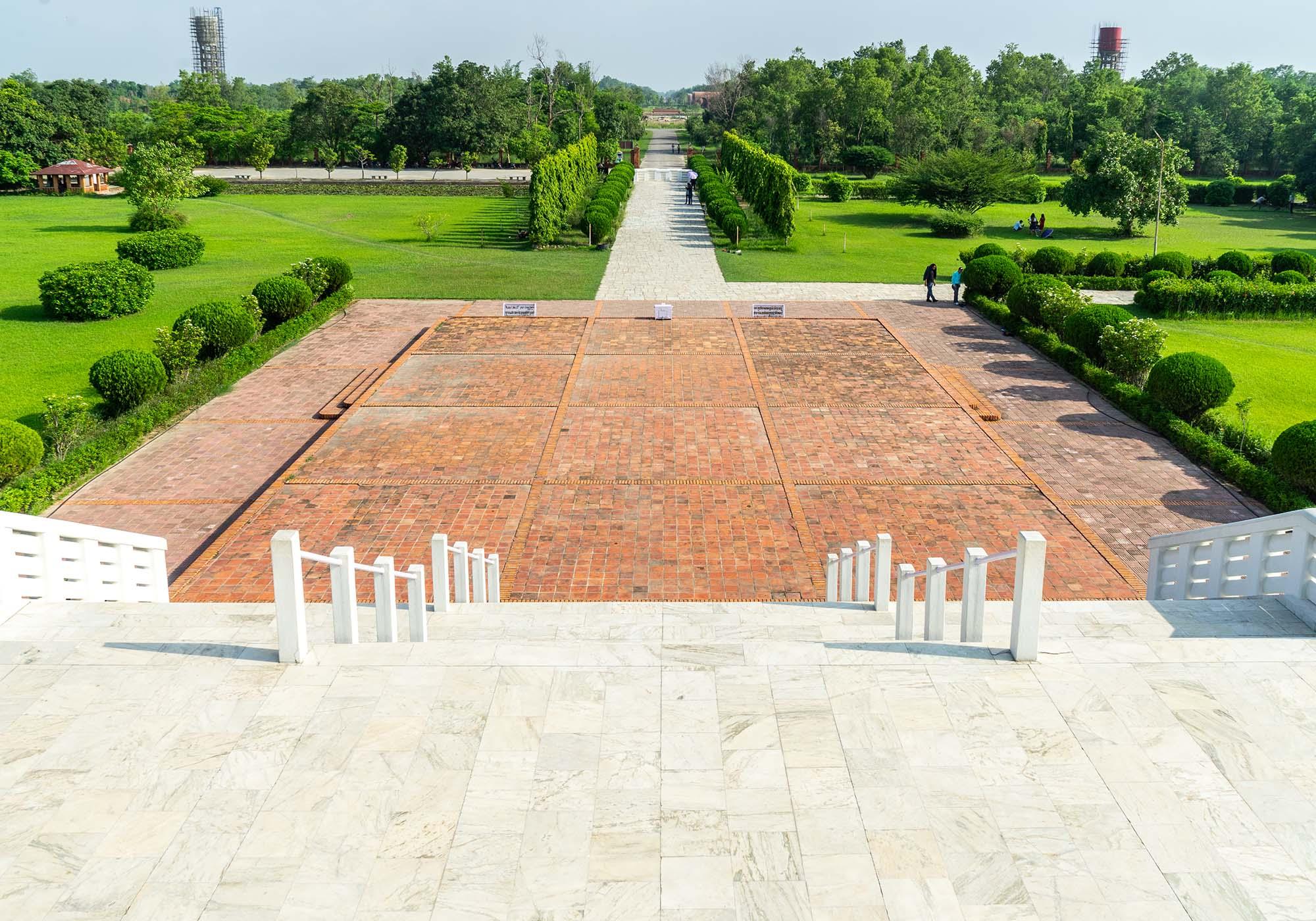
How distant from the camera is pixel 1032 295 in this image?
23016 millimetres

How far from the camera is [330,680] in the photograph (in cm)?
629

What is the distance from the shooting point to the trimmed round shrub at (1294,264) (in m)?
28.9

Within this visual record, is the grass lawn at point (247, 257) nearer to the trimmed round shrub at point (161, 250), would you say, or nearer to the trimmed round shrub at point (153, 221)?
the trimmed round shrub at point (161, 250)

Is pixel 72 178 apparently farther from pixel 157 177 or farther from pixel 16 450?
pixel 16 450

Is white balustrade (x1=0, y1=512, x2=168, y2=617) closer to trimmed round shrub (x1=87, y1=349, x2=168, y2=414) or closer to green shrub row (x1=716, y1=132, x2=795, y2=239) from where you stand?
trimmed round shrub (x1=87, y1=349, x2=168, y2=414)

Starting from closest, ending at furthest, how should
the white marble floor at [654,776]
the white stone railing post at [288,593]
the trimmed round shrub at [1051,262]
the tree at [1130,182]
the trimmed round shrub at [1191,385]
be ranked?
1. the white marble floor at [654,776]
2. the white stone railing post at [288,593]
3. the trimmed round shrub at [1191,385]
4. the trimmed round shrub at [1051,262]
5. the tree at [1130,182]

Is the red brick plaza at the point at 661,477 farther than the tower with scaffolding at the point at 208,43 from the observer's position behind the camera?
No

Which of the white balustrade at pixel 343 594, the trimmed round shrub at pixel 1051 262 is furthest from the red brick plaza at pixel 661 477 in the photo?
the trimmed round shrub at pixel 1051 262

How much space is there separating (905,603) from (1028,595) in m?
1.01

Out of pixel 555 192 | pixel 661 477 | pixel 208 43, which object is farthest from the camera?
pixel 208 43

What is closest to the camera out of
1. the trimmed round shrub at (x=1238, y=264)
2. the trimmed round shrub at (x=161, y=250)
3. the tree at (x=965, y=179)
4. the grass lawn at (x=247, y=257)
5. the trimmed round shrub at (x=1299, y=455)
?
the trimmed round shrub at (x=1299, y=455)

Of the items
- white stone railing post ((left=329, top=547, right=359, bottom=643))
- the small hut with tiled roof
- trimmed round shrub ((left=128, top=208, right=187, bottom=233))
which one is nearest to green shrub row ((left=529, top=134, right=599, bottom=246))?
trimmed round shrub ((left=128, top=208, right=187, bottom=233))

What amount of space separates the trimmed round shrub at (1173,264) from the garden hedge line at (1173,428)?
26.1 ft

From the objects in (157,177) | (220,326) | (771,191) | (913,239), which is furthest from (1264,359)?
(157,177)
